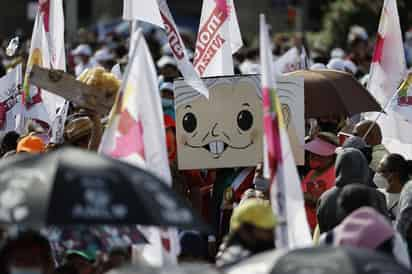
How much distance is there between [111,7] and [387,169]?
39.6m

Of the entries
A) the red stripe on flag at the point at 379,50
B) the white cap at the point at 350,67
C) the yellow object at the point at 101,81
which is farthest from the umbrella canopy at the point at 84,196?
the white cap at the point at 350,67

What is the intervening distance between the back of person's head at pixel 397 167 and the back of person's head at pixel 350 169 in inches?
20.2

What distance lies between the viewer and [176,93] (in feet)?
34.7

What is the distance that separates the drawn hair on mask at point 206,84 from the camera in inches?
416

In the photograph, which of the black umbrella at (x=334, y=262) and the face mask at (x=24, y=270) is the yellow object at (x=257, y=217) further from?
the face mask at (x=24, y=270)

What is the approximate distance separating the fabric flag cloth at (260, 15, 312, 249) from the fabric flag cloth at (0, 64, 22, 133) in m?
4.82

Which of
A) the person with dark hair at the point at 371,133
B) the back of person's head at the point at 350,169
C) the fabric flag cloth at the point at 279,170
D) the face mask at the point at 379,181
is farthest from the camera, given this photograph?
the person with dark hair at the point at 371,133

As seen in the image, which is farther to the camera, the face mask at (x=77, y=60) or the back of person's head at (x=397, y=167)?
the face mask at (x=77, y=60)

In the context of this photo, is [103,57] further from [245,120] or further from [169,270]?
[169,270]

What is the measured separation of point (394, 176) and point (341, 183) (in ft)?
2.51

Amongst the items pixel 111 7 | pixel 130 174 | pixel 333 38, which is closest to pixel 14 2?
pixel 111 7

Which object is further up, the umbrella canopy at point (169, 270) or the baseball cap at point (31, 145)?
the umbrella canopy at point (169, 270)

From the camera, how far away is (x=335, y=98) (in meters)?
11.4

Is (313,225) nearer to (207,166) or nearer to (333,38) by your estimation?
(207,166)
